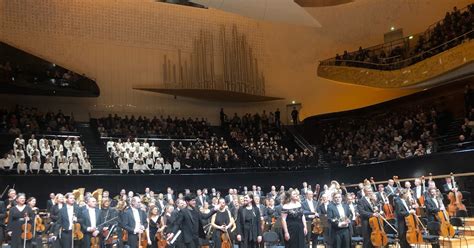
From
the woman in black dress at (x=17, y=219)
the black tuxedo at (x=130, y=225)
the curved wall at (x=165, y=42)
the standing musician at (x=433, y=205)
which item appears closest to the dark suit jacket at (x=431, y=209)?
the standing musician at (x=433, y=205)

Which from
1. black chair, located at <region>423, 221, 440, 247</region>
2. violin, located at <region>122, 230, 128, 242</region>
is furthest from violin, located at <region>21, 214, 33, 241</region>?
black chair, located at <region>423, 221, 440, 247</region>

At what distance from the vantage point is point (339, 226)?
9.70 metres

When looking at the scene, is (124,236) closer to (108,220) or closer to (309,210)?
(108,220)

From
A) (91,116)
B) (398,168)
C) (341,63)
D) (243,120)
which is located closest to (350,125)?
(341,63)

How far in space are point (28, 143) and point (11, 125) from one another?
199cm

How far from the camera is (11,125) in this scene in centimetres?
2062

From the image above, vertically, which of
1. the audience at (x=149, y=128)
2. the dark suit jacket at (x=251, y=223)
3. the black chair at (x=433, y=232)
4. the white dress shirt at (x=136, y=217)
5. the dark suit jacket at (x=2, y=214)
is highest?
the audience at (x=149, y=128)

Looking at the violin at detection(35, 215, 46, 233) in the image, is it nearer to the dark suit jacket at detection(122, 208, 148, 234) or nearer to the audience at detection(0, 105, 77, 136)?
the dark suit jacket at detection(122, 208, 148, 234)

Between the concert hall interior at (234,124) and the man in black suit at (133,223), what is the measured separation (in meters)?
0.03

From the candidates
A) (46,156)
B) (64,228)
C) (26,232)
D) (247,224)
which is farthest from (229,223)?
(46,156)

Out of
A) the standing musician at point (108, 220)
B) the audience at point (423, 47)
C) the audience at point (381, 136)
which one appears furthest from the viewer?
the audience at point (423, 47)

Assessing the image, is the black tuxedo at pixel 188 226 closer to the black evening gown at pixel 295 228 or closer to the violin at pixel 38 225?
the black evening gown at pixel 295 228

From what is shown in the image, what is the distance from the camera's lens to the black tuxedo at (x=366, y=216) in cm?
→ 1030

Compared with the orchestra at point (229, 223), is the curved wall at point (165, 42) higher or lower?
higher
